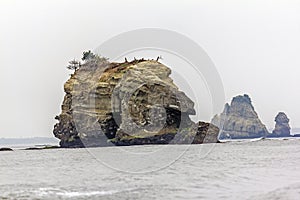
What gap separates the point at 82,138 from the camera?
292ft

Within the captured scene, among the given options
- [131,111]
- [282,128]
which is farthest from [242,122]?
[131,111]

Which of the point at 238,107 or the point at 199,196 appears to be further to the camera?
the point at 238,107

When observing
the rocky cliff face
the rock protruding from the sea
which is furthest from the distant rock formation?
the rocky cliff face

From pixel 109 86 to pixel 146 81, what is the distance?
7.63 m

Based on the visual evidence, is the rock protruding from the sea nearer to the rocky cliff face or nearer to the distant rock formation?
the distant rock formation

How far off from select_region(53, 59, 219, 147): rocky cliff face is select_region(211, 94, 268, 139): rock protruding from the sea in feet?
219

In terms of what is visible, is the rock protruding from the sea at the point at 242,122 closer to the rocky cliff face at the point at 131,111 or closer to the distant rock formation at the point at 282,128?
the distant rock formation at the point at 282,128

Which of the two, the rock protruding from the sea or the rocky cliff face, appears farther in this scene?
the rock protruding from the sea

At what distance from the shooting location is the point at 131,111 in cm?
8494

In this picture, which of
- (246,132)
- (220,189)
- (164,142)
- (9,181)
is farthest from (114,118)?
(246,132)

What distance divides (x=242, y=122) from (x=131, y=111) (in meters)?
86.5

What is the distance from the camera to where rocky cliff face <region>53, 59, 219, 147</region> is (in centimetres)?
8406

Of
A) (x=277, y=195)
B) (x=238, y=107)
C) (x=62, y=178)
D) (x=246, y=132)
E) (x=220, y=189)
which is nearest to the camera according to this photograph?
(x=277, y=195)

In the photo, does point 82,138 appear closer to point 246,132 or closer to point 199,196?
point 199,196
